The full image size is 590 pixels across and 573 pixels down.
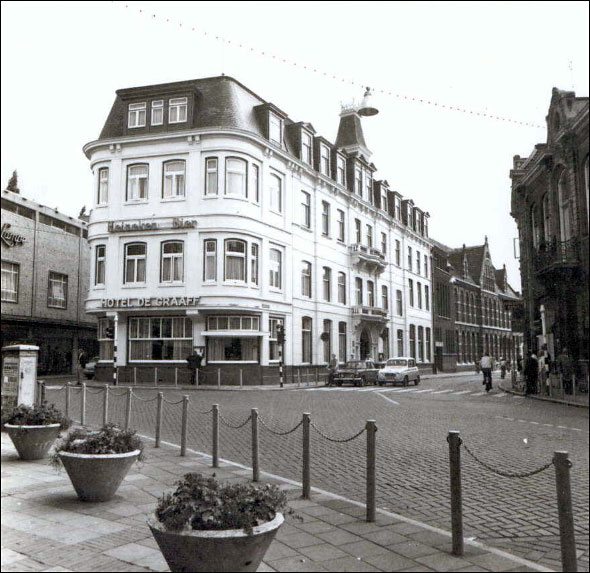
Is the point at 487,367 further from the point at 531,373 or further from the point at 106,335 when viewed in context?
the point at 106,335

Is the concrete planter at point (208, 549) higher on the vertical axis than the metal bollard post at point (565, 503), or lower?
lower

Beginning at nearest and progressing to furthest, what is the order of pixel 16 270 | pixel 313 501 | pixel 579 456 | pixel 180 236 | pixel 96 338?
pixel 579 456 → pixel 16 270 → pixel 96 338 → pixel 313 501 → pixel 180 236

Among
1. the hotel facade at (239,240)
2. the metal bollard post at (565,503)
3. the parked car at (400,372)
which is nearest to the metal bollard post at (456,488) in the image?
the hotel facade at (239,240)

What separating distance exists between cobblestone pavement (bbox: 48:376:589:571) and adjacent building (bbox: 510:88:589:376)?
7.8 inches

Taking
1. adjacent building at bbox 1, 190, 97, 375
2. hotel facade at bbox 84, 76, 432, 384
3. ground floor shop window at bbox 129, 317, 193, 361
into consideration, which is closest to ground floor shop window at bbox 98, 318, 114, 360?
hotel facade at bbox 84, 76, 432, 384

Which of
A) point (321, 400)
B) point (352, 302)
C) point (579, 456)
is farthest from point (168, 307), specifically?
point (579, 456)

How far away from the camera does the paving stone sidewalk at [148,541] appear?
176cm

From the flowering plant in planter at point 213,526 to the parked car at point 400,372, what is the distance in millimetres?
2003

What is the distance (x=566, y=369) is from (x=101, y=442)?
307 centimetres

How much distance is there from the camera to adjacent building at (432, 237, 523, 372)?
1.56 meters

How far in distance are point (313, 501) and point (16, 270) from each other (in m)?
2.39

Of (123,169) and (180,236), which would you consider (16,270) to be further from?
(180,236)

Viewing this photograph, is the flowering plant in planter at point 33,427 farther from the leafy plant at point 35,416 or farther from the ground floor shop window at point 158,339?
the ground floor shop window at point 158,339

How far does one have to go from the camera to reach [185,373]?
50.4 feet
